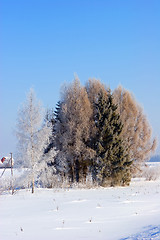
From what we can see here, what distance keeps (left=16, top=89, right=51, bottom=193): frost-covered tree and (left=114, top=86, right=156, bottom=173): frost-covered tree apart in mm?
14308

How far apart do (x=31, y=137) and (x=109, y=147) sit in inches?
342

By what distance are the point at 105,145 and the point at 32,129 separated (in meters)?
8.61

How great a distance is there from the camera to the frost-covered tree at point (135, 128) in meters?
31.8

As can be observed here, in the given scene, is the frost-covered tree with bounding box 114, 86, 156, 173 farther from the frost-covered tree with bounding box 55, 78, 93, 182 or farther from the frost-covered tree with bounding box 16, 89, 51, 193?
the frost-covered tree with bounding box 16, 89, 51, 193

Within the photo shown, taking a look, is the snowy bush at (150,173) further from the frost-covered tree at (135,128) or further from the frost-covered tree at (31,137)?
the frost-covered tree at (31,137)

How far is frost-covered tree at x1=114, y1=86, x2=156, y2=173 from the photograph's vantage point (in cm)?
3183

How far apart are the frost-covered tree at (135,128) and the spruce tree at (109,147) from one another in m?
5.23

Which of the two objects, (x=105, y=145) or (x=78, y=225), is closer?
(x=78, y=225)

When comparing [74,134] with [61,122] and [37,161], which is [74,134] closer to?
[61,122]

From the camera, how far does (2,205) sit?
1210cm

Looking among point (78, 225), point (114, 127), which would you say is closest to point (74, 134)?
point (114, 127)

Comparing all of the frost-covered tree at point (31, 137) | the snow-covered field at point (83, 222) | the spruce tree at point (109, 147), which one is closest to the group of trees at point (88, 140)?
the spruce tree at point (109, 147)

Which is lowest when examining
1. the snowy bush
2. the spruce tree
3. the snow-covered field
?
the snow-covered field

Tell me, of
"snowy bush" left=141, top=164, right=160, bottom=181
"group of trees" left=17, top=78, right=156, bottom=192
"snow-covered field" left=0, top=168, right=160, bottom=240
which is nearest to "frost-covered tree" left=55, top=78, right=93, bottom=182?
"group of trees" left=17, top=78, right=156, bottom=192
